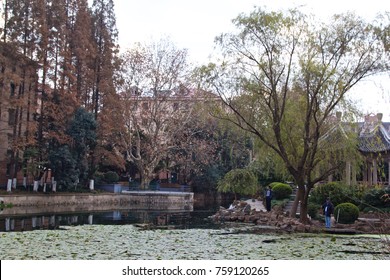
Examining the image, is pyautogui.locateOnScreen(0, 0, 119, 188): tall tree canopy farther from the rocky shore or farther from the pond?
the pond

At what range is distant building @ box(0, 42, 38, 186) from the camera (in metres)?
22.1

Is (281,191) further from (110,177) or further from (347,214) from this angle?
(110,177)

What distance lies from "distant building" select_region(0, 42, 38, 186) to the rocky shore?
32.7 ft

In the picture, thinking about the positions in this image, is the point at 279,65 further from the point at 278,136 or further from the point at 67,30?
the point at 67,30

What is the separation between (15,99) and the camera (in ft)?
73.2

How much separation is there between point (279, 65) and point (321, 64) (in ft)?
3.99

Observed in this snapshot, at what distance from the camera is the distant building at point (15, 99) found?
22141mm

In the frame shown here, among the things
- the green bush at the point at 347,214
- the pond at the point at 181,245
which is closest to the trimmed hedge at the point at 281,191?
the green bush at the point at 347,214

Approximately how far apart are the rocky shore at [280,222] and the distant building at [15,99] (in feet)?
32.7

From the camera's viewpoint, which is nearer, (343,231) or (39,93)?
(343,231)

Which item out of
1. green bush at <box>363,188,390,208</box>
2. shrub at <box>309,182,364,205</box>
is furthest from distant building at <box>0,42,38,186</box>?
green bush at <box>363,188,390,208</box>
